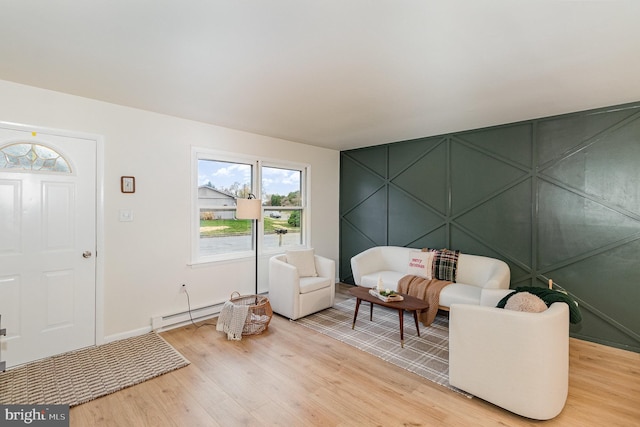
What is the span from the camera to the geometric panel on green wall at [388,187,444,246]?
4668 millimetres

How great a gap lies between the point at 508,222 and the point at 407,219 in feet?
4.72

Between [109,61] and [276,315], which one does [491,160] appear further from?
[109,61]

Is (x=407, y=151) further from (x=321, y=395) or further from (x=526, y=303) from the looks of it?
(x=321, y=395)

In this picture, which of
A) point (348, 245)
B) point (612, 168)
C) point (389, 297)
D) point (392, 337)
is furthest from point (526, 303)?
point (348, 245)

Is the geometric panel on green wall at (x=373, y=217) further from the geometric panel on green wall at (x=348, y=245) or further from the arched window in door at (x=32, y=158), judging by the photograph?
the arched window in door at (x=32, y=158)

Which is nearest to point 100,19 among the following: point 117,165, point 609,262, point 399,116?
point 117,165

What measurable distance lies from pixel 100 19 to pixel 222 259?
294 centimetres

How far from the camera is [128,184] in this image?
3.29 meters

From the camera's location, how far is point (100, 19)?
1.73 meters

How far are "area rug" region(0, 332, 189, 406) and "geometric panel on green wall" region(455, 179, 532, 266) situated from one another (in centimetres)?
395

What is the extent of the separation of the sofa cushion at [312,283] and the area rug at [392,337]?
364 millimetres

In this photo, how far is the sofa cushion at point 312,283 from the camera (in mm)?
3891

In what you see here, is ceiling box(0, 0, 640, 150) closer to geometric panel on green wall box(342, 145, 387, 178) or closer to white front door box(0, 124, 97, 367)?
white front door box(0, 124, 97, 367)

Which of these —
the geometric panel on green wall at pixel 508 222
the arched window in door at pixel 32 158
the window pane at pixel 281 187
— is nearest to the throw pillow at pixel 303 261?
the window pane at pixel 281 187
